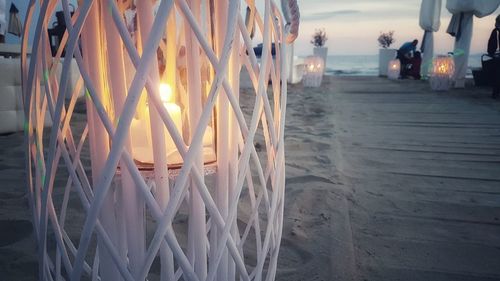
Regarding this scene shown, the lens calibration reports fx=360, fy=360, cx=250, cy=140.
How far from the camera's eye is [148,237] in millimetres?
1145

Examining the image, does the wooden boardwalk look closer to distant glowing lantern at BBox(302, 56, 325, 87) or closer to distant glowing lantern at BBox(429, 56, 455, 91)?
distant glowing lantern at BBox(429, 56, 455, 91)

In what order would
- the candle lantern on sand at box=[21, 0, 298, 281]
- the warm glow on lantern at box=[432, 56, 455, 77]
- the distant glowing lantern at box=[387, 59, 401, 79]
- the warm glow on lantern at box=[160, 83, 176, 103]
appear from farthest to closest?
the distant glowing lantern at box=[387, 59, 401, 79]
the warm glow on lantern at box=[432, 56, 455, 77]
the warm glow on lantern at box=[160, 83, 176, 103]
the candle lantern on sand at box=[21, 0, 298, 281]

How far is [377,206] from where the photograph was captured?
143 centimetres

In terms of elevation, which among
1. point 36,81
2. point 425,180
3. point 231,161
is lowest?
point 425,180

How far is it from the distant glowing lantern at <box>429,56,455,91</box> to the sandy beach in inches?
135

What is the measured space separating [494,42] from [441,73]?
0.87 meters

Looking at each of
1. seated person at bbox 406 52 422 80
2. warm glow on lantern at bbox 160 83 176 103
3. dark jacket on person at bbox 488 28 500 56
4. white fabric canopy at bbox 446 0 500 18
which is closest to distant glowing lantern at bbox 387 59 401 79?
seated person at bbox 406 52 422 80

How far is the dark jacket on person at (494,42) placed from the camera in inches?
224

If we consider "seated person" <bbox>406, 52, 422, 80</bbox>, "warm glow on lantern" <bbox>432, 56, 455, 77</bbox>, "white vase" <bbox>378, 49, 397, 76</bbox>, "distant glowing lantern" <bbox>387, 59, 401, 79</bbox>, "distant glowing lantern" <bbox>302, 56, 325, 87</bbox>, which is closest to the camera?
"warm glow on lantern" <bbox>432, 56, 455, 77</bbox>

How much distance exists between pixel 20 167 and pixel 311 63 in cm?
564

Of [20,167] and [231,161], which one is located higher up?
[231,161]

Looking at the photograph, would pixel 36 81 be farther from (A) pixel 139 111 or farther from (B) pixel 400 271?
(B) pixel 400 271

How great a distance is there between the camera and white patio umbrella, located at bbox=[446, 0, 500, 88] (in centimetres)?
603

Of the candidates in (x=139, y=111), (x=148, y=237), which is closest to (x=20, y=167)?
(x=148, y=237)
